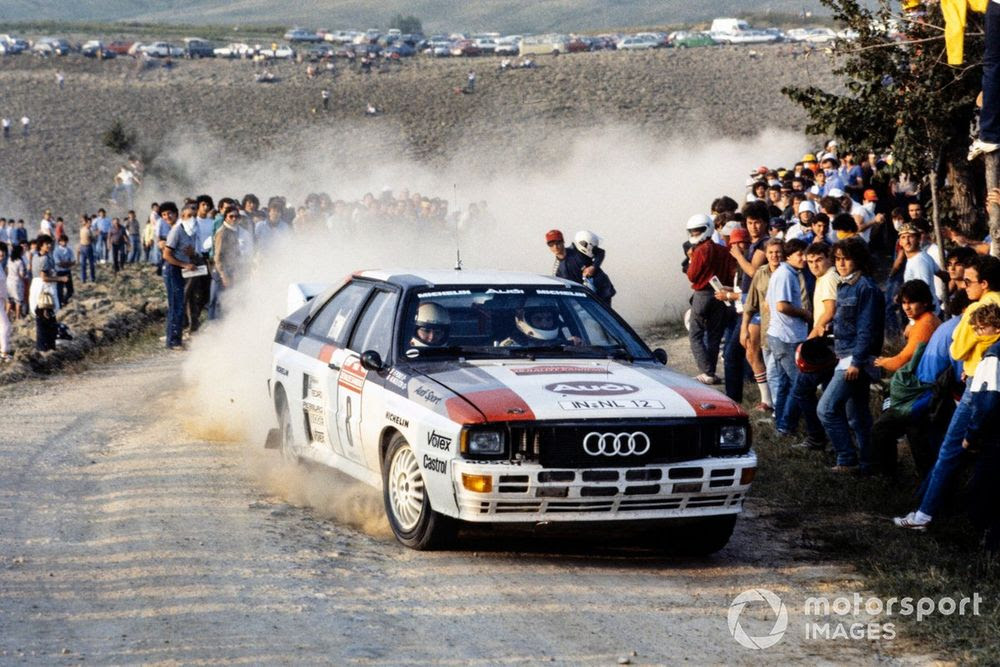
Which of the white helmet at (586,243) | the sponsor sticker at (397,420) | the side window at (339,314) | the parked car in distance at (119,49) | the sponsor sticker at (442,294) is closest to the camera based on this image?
the sponsor sticker at (397,420)

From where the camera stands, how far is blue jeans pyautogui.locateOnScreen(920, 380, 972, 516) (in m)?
7.91

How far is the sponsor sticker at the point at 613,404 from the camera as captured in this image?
7.20 meters

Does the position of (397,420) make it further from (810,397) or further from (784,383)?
(784,383)

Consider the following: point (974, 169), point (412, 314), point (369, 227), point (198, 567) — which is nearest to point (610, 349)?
point (412, 314)

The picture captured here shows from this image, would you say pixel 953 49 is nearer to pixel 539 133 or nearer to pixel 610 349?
pixel 610 349

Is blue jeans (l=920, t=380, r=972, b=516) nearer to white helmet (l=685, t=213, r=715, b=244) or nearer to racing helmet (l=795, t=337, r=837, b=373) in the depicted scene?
racing helmet (l=795, t=337, r=837, b=373)

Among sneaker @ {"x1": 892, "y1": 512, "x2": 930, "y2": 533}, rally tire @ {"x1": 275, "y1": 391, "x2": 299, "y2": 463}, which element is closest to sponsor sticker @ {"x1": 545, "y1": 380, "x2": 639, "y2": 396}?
sneaker @ {"x1": 892, "y1": 512, "x2": 930, "y2": 533}

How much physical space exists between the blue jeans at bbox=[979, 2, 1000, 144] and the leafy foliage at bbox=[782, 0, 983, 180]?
132 inches

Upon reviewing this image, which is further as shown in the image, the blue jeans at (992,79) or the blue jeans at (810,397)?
the blue jeans at (810,397)

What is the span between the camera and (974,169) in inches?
568

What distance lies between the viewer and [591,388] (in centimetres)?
750

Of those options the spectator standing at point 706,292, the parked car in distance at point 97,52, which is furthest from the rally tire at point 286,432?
the parked car in distance at point 97,52

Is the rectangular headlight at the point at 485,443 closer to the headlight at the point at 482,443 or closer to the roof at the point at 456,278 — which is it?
the headlight at the point at 482,443

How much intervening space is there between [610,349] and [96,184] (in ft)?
178
